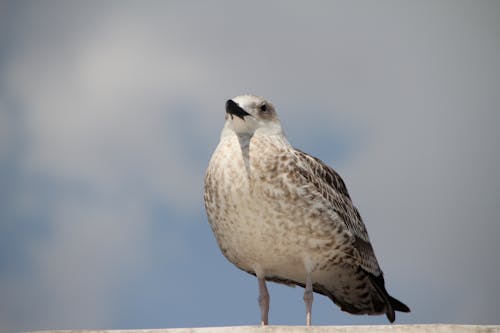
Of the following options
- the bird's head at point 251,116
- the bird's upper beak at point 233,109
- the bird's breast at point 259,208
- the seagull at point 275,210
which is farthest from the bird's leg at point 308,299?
the bird's upper beak at point 233,109

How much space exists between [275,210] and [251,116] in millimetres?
1377

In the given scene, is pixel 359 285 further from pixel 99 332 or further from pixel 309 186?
pixel 99 332

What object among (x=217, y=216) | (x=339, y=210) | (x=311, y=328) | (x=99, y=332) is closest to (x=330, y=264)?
(x=339, y=210)

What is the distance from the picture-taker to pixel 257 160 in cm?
1016

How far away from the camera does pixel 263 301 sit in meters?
10.5

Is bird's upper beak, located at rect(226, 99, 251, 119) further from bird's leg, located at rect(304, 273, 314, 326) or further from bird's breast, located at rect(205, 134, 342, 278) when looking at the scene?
bird's leg, located at rect(304, 273, 314, 326)

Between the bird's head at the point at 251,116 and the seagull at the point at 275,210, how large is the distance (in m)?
0.01

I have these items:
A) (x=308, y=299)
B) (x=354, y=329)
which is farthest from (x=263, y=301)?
(x=354, y=329)

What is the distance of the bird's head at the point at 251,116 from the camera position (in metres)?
10.5

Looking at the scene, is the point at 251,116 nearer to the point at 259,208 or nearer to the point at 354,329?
the point at 259,208

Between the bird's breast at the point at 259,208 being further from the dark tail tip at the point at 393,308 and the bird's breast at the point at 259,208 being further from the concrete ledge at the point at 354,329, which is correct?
the concrete ledge at the point at 354,329

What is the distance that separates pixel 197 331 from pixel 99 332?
864 mm

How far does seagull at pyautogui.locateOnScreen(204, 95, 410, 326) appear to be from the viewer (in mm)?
9977

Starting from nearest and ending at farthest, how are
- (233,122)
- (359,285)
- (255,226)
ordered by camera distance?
1. (255,226)
2. (233,122)
3. (359,285)
